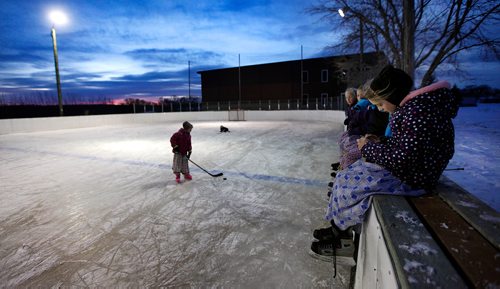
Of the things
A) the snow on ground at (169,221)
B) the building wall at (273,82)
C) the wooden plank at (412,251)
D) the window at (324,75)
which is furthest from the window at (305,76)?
the wooden plank at (412,251)

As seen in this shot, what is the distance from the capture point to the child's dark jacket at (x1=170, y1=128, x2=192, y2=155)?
193 inches

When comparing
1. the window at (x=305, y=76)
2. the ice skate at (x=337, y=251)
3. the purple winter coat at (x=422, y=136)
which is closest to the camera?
the purple winter coat at (x=422, y=136)

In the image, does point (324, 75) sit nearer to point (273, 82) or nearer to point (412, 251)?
point (273, 82)

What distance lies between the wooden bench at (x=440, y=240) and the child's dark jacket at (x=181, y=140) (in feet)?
12.6

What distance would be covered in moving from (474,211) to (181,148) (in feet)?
14.1

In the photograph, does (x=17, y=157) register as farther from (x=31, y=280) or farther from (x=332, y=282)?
(x=332, y=282)

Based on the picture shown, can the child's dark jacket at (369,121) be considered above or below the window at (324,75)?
below

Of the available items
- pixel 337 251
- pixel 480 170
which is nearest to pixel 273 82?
pixel 480 170

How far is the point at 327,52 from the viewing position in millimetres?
12023

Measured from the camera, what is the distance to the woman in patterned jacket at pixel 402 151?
5.14ft

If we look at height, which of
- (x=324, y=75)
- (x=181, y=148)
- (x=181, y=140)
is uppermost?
(x=324, y=75)

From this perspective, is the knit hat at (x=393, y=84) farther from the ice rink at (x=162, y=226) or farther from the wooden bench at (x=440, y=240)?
the ice rink at (x=162, y=226)

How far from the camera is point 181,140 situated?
4.95 meters

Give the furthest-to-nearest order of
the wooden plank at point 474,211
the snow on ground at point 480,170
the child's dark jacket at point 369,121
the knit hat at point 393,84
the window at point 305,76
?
1. the window at point 305,76
2. the snow on ground at point 480,170
3. the child's dark jacket at point 369,121
4. the knit hat at point 393,84
5. the wooden plank at point 474,211
